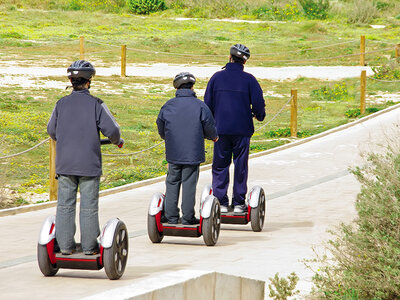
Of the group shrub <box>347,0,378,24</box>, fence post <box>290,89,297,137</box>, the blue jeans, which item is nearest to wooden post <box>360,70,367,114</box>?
fence post <box>290,89,297,137</box>

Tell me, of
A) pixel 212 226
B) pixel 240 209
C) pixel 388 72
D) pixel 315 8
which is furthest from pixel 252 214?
pixel 315 8

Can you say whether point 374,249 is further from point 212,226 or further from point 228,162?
point 228,162

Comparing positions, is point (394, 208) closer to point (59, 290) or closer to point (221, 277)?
point (221, 277)

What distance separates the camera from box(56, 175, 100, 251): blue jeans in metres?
7.29

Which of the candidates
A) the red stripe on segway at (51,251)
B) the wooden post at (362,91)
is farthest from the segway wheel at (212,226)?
the wooden post at (362,91)

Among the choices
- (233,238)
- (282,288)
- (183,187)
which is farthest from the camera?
(233,238)

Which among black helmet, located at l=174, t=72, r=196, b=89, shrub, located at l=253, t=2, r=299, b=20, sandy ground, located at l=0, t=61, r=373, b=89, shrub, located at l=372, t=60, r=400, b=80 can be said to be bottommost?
sandy ground, located at l=0, t=61, r=373, b=89

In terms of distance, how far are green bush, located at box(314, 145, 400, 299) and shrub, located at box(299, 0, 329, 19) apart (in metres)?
43.4

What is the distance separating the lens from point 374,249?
674cm

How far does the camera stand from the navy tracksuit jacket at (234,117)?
999 cm

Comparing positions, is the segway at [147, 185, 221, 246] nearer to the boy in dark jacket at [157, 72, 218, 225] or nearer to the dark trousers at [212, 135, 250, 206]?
the boy in dark jacket at [157, 72, 218, 225]

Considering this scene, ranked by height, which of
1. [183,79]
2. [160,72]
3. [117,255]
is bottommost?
[160,72]

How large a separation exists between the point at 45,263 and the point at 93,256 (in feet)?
1.42

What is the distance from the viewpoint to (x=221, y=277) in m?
6.71
